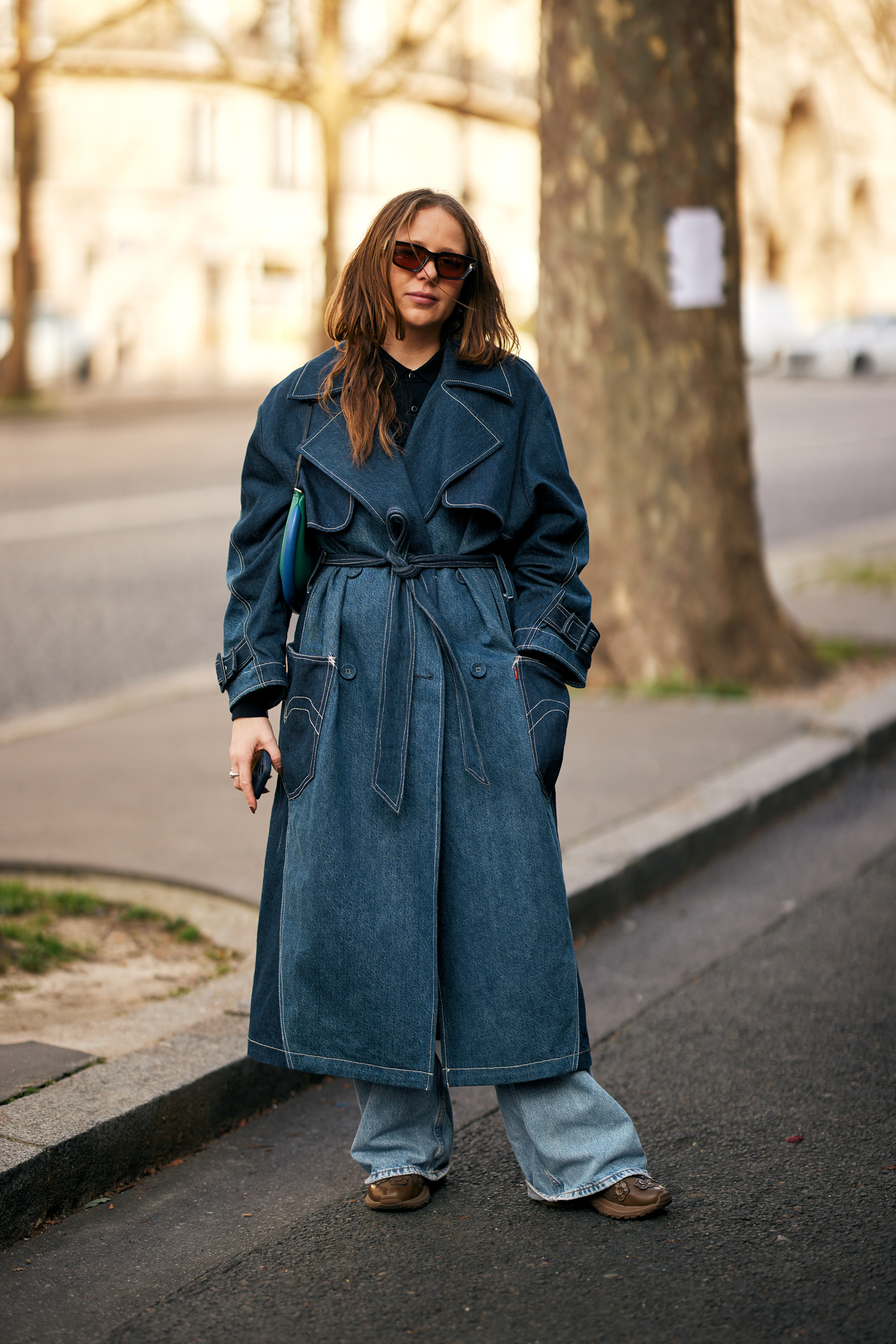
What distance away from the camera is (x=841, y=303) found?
178 ft

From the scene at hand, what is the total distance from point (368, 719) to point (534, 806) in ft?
1.07

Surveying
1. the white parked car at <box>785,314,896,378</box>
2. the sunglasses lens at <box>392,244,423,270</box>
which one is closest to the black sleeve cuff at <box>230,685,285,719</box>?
the sunglasses lens at <box>392,244,423,270</box>

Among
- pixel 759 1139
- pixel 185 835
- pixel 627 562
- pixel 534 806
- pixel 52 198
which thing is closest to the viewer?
pixel 534 806

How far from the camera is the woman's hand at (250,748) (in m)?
2.82

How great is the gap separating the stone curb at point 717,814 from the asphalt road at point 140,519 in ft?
10.2

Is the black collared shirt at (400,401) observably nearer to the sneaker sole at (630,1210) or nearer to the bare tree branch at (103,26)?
the sneaker sole at (630,1210)

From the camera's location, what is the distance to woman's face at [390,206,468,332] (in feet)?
9.02

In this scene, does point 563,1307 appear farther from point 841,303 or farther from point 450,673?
point 841,303

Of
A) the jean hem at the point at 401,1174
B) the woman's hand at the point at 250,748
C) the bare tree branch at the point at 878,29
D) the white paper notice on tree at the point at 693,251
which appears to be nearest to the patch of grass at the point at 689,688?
the white paper notice on tree at the point at 693,251

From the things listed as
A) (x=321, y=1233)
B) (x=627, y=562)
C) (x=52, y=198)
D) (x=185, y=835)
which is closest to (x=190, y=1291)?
(x=321, y=1233)

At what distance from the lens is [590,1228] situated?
2.82 meters

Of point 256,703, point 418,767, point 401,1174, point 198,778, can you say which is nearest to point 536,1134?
point 401,1174

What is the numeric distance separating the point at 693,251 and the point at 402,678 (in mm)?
4382

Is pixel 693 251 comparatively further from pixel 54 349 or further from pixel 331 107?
pixel 54 349
